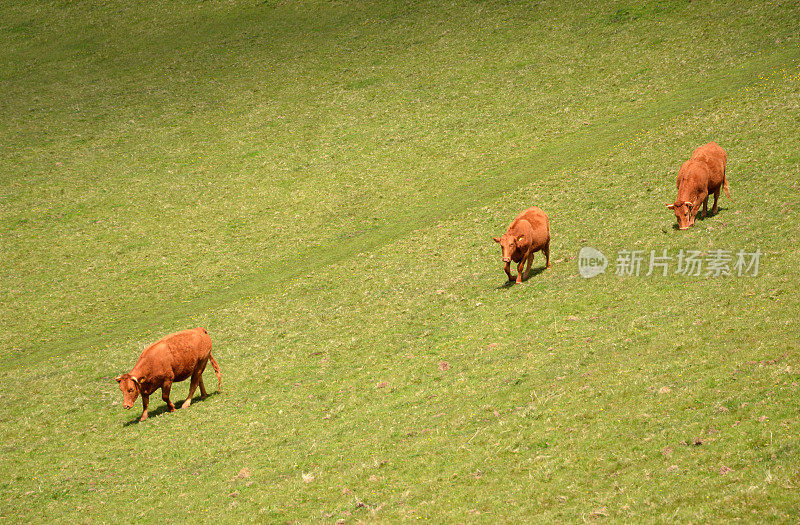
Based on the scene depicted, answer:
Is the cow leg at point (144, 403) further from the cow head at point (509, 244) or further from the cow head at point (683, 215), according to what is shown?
the cow head at point (683, 215)

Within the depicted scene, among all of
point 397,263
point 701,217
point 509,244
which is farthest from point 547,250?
point 397,263

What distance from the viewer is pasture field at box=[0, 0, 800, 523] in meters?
16.5

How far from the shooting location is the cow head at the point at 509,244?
27609 millimetres

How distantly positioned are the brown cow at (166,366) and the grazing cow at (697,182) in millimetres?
20750

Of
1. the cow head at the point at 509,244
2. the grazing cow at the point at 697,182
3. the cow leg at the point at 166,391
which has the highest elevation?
the grazing cow at the point at 697,182

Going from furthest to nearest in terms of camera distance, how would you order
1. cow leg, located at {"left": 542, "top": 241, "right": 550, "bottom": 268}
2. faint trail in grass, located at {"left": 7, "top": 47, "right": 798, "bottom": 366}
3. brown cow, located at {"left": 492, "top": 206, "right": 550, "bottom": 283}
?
faint trail in grass, located at {"left": 7, "top": 47, "right": 798, "bottom": 366} → cow leg, located at {"left": 542, "top": 241, "right": 550, "bottom": 268} → brown cow, located at {"left": 492, "top": 206, "right": 550, "bottom": 283}

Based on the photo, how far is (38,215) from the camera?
174ft

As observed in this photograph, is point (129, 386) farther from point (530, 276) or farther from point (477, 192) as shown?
point (477, 192)

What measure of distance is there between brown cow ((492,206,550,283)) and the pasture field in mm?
1450

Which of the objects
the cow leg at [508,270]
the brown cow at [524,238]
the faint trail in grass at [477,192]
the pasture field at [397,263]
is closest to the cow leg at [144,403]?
the pasture field at [397,263]

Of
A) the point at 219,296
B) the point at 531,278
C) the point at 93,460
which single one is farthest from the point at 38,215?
the point at 531,278

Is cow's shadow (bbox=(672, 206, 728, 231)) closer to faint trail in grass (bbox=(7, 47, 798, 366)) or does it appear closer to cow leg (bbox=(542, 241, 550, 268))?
cow leg (bbox=(542, 241, 550, 268))

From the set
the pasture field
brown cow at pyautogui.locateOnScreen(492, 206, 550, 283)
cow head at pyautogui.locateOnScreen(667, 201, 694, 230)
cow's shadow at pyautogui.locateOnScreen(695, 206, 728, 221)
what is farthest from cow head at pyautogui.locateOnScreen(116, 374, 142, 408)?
cow's shadow at pyautogui.locateOnScreen(695, 206, 728, 221)

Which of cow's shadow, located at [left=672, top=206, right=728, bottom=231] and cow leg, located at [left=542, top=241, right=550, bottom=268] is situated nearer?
cow leg, located at [left=542, top=241, right=550, bottom=268]
